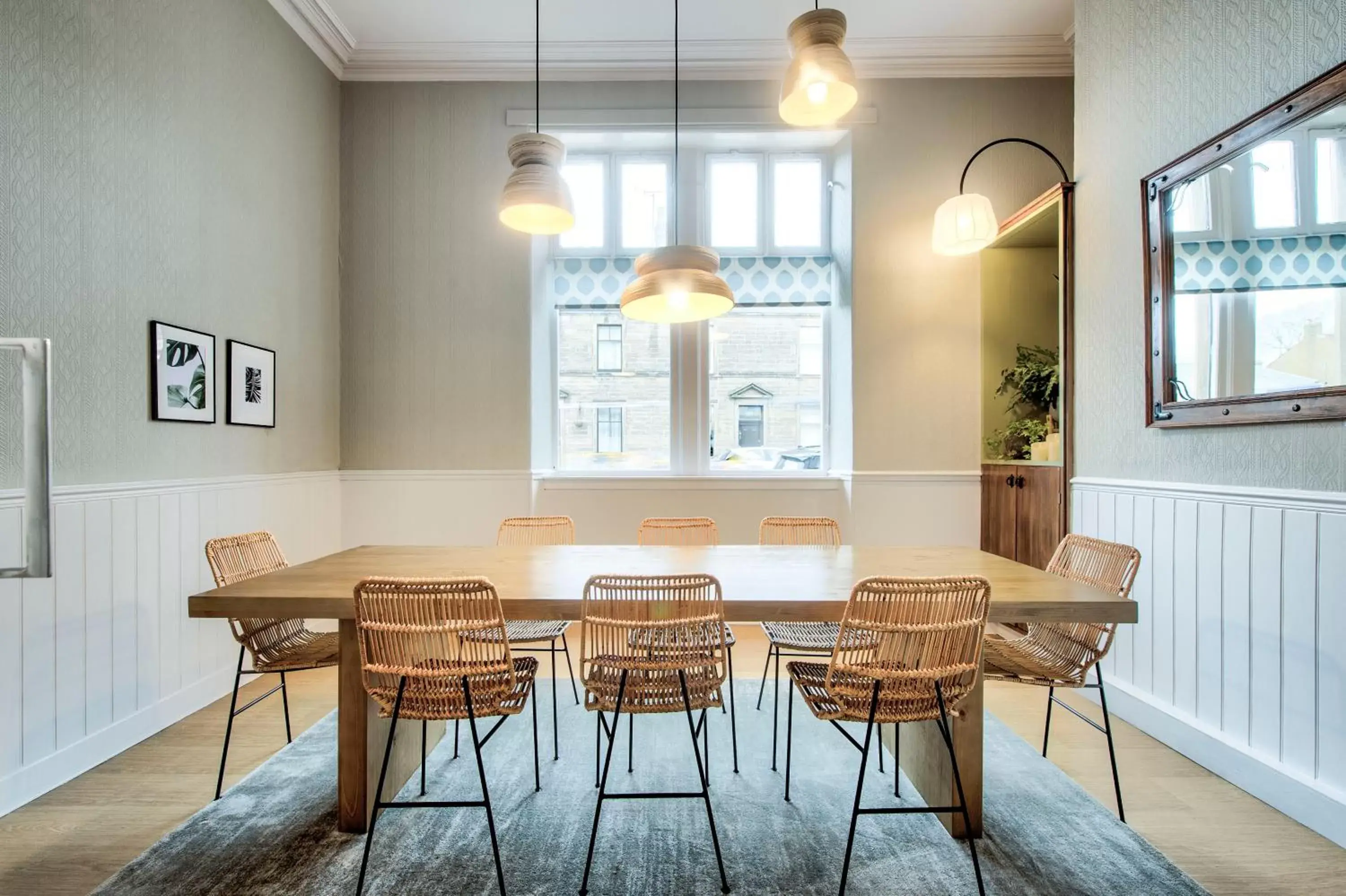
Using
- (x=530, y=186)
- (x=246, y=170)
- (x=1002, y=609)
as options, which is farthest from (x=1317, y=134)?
(x=246, y=170)

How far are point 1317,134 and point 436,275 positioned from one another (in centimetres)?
415

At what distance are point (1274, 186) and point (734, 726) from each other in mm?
2557

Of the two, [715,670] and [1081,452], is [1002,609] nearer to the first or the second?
[715,670]

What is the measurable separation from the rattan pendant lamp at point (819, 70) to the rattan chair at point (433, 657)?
5.96 feet

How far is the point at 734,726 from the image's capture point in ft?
7.70

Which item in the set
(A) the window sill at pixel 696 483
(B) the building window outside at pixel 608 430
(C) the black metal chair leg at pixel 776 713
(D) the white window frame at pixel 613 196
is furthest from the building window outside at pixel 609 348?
(C) the black metal chair leg at pixel 776 713

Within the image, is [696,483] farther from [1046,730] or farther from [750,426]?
[1046,730]

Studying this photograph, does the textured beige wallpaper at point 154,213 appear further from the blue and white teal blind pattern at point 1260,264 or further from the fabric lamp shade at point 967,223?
the blue and white teal blind pattern at point 1260,264

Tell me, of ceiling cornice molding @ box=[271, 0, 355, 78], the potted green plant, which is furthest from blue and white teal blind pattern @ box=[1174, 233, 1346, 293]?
ceiling cornice molding @ box=[271, 0, 355, 78]

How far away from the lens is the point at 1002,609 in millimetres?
1749

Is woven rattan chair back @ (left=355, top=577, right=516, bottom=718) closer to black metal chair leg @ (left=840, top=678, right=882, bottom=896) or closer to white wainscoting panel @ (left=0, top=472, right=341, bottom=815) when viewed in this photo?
black metal chair leg @ (left=840, top=678, right=882, bottom=896)

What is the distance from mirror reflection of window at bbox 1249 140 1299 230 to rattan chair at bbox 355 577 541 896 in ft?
8.80

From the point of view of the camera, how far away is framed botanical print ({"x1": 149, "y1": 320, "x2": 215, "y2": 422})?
269 centimetres

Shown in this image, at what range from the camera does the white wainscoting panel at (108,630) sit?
2.10 metres
